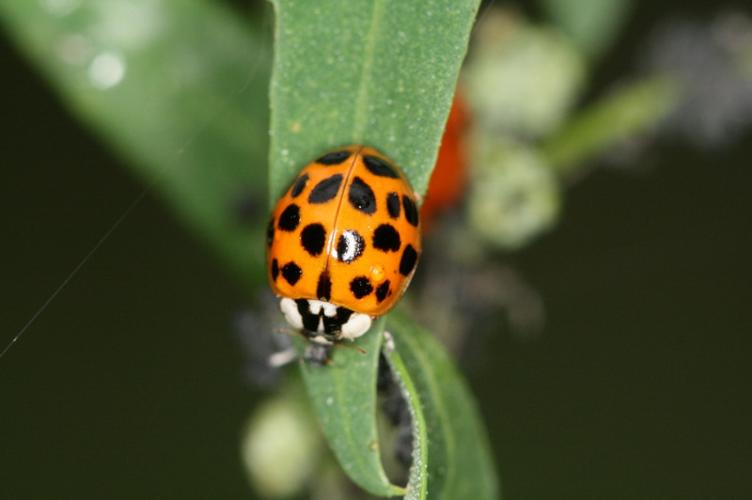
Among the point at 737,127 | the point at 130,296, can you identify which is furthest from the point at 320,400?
the point at 130,296

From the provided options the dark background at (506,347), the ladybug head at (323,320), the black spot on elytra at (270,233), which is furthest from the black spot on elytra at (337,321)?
the dark background at (506,347)

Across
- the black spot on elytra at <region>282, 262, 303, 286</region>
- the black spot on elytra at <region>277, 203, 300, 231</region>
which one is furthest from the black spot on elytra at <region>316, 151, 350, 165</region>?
the black spot on elytra at <region>282, 262, 303, 286</region>

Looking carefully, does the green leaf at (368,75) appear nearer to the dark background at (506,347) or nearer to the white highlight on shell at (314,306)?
the white highlight on shell at (314,306)

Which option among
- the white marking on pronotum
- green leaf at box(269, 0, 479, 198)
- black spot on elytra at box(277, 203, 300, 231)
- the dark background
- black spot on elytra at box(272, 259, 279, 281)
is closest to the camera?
green leaf at box(269, 0, 479, 198)

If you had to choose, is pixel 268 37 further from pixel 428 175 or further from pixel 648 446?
pixel 648 446

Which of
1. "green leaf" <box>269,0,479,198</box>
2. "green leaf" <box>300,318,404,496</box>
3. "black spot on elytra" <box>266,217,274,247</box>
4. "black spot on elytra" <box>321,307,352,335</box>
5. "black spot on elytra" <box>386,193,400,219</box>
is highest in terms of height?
"green leaf" <box>269,0,479,198</box>

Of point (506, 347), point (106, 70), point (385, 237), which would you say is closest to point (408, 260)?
point (385, 237)

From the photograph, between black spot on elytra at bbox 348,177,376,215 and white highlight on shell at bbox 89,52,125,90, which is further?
white highlight on shell at bbox 89,52,125,90

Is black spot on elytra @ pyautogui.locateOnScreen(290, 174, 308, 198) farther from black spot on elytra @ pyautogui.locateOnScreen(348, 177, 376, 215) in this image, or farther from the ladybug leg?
the ladybug leg

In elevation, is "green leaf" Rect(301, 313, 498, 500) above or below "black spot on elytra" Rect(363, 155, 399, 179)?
below
